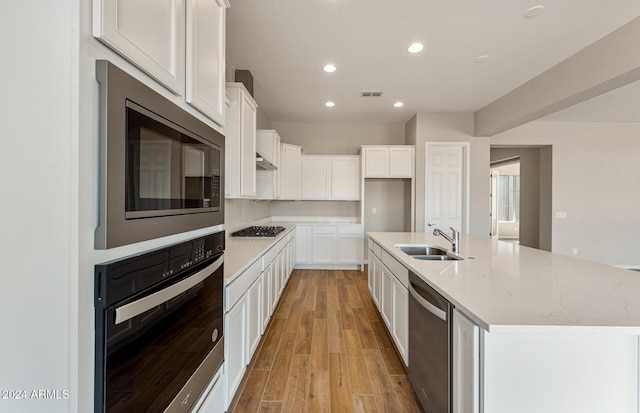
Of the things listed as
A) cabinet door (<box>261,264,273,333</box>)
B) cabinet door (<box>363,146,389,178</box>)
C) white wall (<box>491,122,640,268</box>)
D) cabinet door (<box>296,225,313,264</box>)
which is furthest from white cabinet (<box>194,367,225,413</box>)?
white wall (<box>491,122,640,268</box>)

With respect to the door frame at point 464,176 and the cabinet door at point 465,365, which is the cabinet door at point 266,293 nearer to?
the cabinet door at point 465,365

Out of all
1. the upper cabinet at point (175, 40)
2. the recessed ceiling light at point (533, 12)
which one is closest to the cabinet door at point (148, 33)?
the upper cabinet at point (175, 40)

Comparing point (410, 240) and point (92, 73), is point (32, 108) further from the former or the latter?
point (410, 240)

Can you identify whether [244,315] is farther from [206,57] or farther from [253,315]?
[206,57]

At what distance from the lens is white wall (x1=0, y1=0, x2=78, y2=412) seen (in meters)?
0.57

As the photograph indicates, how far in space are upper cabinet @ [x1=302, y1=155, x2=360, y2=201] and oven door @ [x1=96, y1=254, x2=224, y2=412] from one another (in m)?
4.03

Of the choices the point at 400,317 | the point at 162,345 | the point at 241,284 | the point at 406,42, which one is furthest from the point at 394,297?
the point at 406,42

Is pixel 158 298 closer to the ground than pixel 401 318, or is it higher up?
higher up

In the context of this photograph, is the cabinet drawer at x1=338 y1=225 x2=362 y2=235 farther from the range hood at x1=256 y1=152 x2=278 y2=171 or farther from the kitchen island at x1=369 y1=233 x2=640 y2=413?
the kitchen island at x1=369 y1=233 x2=640 y2=413

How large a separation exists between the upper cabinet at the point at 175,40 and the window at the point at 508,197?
1096 cm

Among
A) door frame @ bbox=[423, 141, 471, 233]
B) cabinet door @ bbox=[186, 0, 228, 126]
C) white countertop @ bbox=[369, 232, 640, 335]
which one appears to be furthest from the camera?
door frame @ bbox=[423, 141, 471, 233]

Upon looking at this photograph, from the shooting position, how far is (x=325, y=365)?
7.08 ft

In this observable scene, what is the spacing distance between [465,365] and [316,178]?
4380mm

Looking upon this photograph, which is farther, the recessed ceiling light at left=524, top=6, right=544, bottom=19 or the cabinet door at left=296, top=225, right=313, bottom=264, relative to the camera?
the cabinet door at left=296, top=225, right=313, bottom=264
